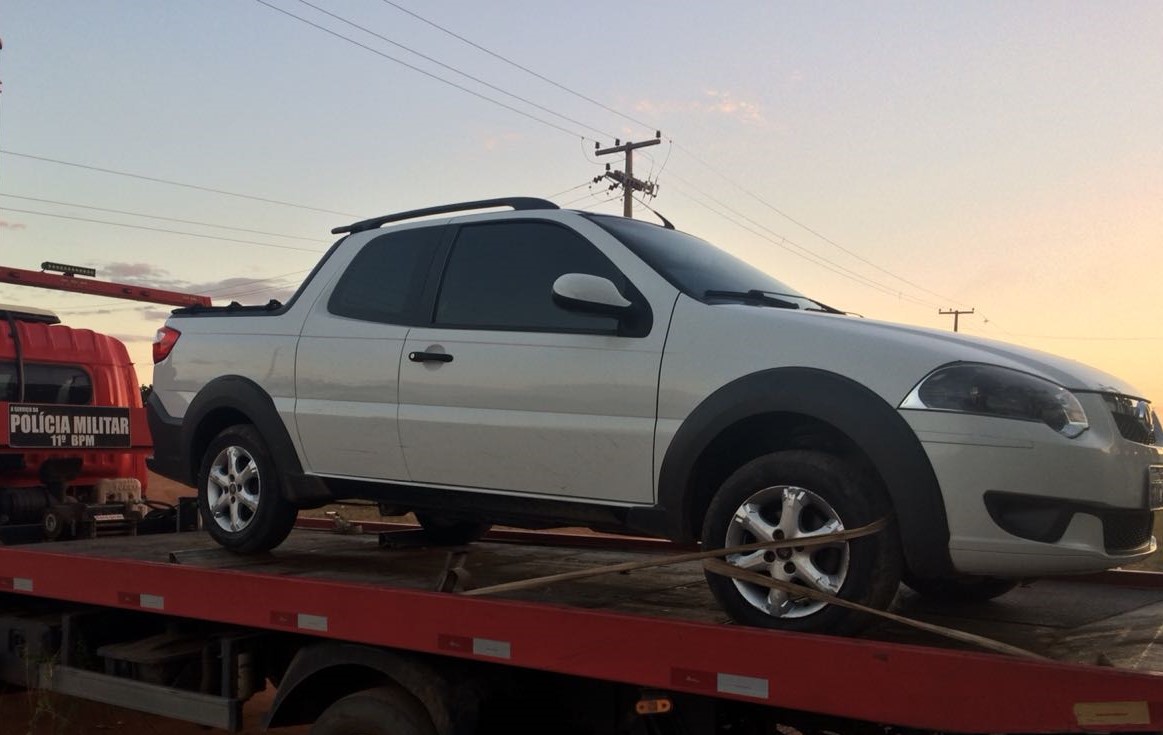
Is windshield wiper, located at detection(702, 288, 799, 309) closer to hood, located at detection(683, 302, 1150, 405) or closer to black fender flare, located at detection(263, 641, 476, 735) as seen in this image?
hood, located at detection(683, 302, 1150, 405)

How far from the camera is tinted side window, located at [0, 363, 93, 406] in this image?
816 cm

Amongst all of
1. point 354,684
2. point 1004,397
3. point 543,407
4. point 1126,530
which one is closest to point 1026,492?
point 1004,397

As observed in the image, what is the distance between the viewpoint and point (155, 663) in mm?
4969

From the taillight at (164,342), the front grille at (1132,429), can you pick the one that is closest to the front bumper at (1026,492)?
the front grille at (1132,429)

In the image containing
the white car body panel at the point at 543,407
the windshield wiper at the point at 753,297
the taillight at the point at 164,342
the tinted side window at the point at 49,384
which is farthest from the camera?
the tinted side window at the point at 49,384

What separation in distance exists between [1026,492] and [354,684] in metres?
2.58

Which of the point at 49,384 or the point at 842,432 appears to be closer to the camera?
the point at 842,432

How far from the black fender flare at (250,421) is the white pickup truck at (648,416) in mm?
12

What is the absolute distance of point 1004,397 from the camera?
346cm

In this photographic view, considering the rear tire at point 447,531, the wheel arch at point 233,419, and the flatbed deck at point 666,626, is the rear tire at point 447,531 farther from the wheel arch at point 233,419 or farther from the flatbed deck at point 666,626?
the wheel arch at point 233,419

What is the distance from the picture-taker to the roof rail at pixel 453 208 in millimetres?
4863

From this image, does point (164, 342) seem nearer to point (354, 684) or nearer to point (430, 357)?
point (430, 357)

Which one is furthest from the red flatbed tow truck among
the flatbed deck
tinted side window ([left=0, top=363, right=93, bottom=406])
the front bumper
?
tinted side window ([left=0, top=363, right=93, bottom=406])

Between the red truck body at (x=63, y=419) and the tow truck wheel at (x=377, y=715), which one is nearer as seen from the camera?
the tow truck wheel at (x=377, y=715)
